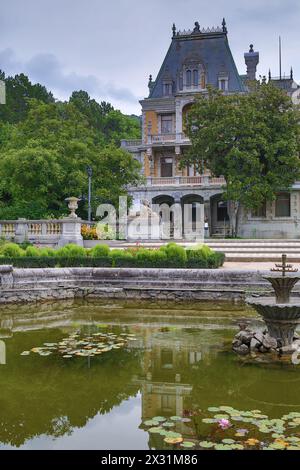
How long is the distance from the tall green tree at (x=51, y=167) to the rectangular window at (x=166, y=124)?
49.6 ft

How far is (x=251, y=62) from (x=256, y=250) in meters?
35.2

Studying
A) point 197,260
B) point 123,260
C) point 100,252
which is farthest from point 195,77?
point 197,260

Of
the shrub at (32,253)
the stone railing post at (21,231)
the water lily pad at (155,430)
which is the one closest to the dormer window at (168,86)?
the stone railing post at (21,231)

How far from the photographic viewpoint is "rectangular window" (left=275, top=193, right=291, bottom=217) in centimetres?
4034

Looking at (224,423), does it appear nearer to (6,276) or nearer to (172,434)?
(172,434)

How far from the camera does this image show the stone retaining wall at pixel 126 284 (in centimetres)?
1498

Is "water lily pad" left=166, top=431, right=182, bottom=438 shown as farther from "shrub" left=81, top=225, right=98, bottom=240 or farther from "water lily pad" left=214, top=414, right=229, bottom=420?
"shrub" left=81, top=225, right=98, bottom=240

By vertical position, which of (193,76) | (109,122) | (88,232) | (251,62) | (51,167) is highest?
(251,62)

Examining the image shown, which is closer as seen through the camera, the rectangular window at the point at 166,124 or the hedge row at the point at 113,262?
the hedge row at the point at 113,262

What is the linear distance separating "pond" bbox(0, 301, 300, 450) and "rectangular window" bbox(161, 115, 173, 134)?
37754 mm

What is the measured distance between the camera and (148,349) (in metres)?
9.11

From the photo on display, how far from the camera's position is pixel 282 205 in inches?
1597

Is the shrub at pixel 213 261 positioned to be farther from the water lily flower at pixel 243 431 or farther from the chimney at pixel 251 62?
the chimney at pixel 251 62
